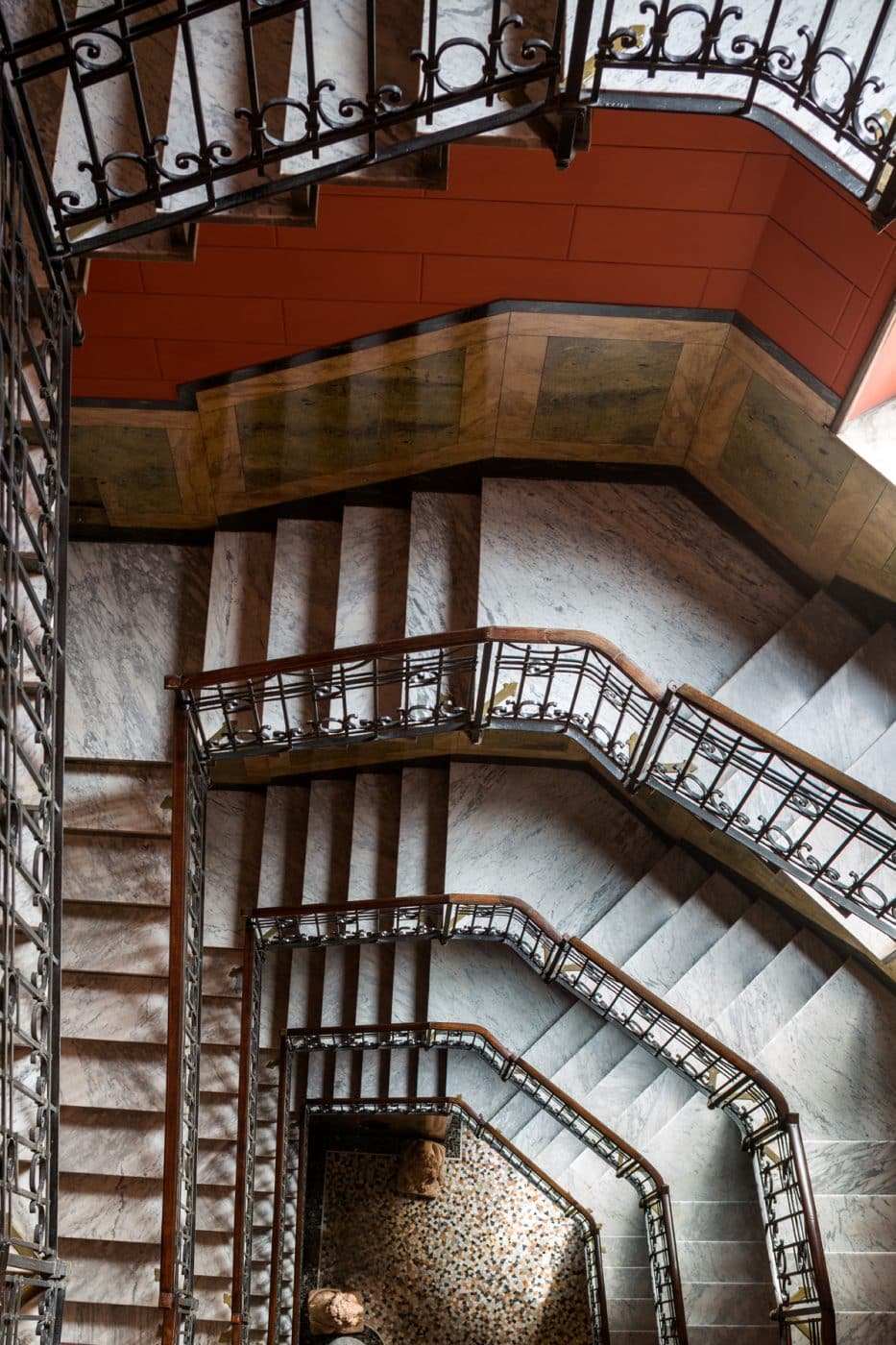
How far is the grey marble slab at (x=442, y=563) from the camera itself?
680 centimetres

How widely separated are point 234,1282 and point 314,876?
257 centimetres

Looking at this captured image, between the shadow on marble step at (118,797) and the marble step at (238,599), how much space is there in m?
0.83

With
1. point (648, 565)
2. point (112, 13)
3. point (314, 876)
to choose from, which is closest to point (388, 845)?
point (314, 876)

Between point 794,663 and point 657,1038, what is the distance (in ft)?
10.1

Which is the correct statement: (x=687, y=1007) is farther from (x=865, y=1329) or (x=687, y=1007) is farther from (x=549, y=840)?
(x=865, y=1329)

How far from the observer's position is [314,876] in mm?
7402

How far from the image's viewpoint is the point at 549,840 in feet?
25.2

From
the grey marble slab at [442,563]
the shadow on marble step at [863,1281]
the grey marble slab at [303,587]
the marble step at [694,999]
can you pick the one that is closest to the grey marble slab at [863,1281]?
the shadow on marble step at [863,1281]

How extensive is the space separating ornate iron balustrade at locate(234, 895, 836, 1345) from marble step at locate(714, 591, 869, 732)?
1897mm

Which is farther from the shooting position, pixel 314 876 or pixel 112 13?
pixel 314 876

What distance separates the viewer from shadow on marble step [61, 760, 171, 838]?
6.39 meters

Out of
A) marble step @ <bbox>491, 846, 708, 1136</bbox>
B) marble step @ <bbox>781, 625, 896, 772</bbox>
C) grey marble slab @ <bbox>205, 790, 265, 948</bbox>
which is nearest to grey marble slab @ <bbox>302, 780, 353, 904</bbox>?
grey marble slab @ <bbox>205, 790, 265, 948</bbox>

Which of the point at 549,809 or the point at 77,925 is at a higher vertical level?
the point at 549,809

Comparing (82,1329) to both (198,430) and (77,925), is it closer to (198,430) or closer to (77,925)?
(77,925)
